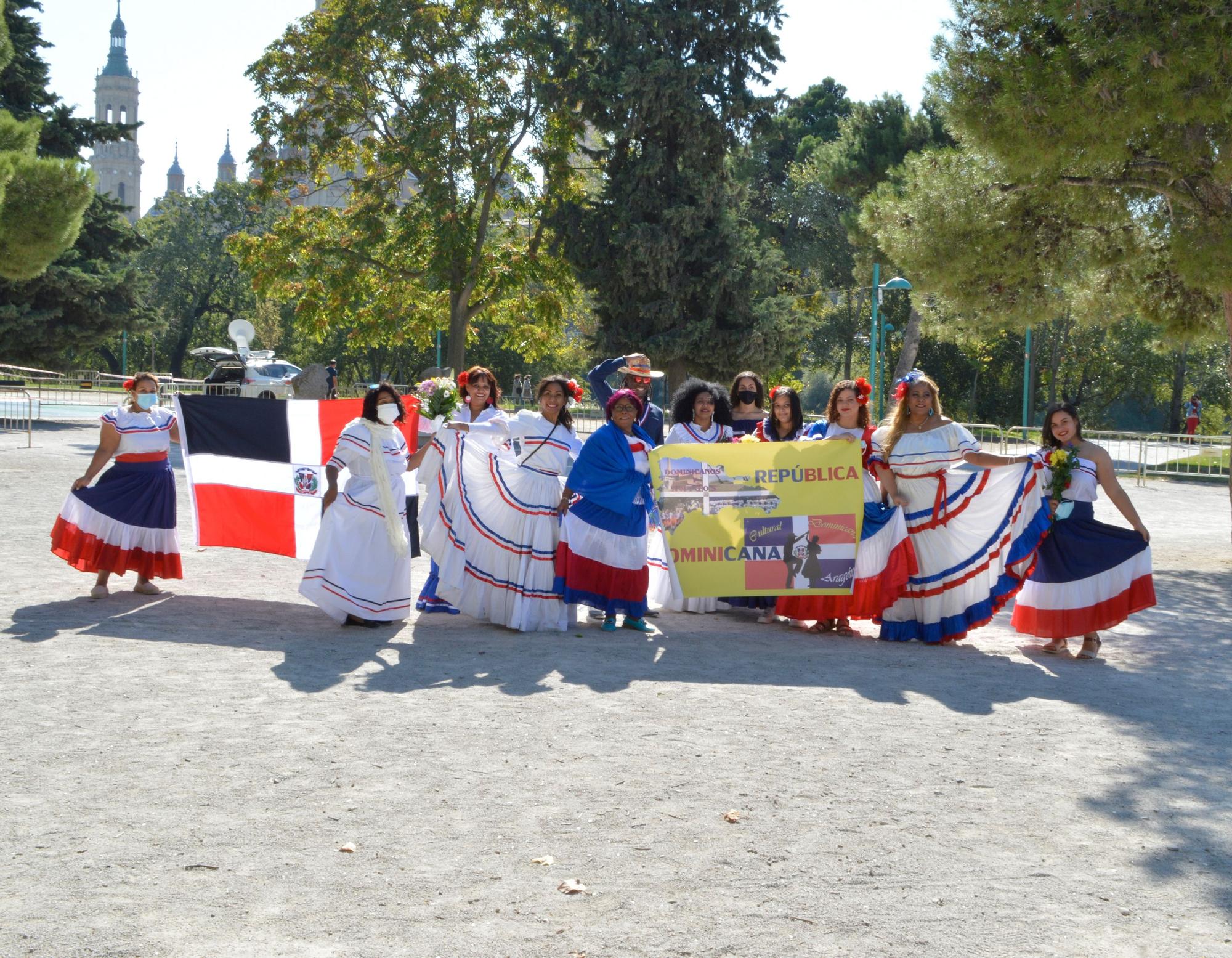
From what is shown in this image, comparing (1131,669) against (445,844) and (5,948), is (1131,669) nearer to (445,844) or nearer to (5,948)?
(445,844)

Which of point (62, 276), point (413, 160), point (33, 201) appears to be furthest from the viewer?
point (62, 276)

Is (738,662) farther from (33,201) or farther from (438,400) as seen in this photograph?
(33,201)

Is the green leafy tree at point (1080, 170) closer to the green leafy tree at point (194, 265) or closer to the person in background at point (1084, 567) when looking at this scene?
the person in background at point (1084, 567)

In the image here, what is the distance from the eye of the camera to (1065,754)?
607 centimetres

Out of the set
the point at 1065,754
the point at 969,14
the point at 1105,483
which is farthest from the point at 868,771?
the point at 969,14

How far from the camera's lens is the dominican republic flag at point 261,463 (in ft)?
34.3

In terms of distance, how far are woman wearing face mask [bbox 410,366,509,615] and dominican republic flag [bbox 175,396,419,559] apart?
2.15 feet

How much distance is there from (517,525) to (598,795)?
4045 millimetres

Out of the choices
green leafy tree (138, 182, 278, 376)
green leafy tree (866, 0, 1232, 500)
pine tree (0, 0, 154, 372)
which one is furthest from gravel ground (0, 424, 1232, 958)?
green leafy tree (138, 182, 278, 376)

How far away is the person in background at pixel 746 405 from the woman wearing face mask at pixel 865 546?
0.93 meters

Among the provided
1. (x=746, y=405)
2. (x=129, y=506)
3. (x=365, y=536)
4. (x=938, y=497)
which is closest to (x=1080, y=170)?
(x=746, y=405)

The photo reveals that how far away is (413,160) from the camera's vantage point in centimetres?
3047

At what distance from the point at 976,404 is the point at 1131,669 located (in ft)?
145

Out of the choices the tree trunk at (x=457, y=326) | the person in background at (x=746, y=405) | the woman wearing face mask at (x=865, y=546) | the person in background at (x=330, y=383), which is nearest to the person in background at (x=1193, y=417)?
the tree trunk at (x=457, y=326)
